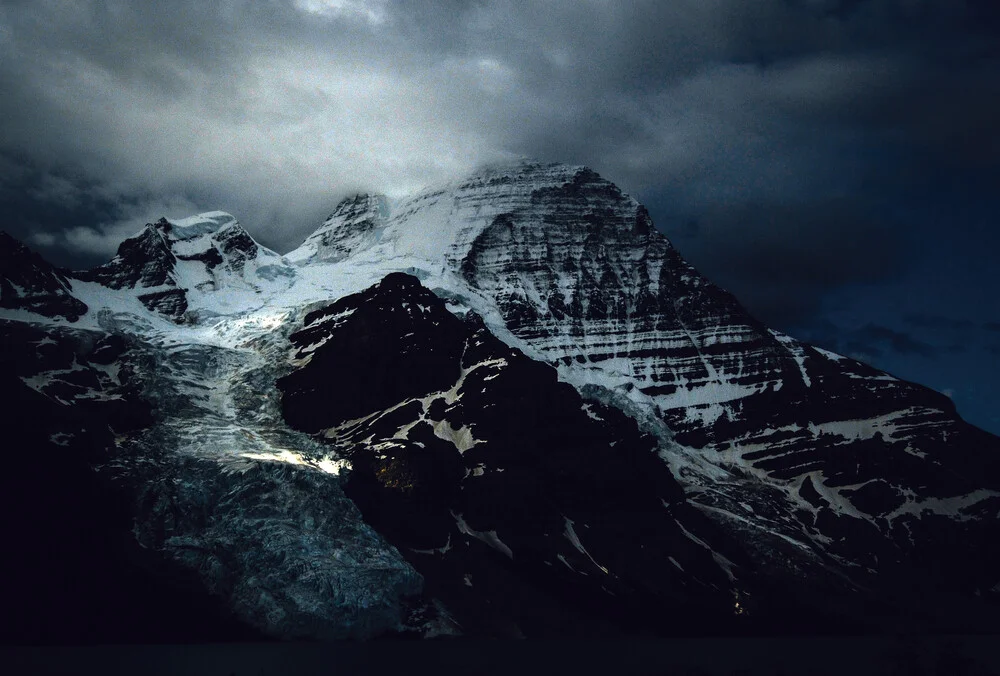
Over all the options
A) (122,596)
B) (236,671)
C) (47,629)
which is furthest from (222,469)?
(236,671)

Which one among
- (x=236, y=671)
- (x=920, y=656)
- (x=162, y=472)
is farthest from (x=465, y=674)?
(x=162, y=472)

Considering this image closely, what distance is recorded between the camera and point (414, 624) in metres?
182

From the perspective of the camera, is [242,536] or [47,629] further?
[242,536]

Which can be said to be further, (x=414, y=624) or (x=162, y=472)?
(x=162, y=472)

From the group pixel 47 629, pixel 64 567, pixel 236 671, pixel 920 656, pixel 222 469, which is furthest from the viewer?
pixel 222 469

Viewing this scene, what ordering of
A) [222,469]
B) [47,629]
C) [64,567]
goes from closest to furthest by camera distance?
[47,629]
[64,567]
[222,469]

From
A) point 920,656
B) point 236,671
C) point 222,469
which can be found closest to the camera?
point 236,671

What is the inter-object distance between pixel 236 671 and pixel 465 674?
2998 cm

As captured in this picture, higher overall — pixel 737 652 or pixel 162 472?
pixel 162 472

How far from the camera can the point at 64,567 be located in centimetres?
17688

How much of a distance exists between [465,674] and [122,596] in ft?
254

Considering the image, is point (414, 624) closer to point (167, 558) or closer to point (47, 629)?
point (167, 558)

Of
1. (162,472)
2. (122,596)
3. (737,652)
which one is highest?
(162,472)

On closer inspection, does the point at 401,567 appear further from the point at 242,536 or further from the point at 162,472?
the point at 162,472
